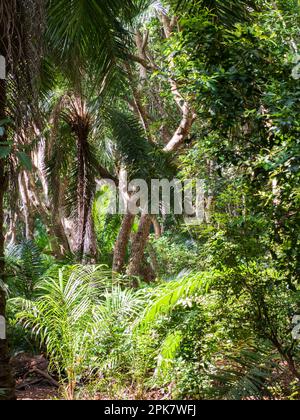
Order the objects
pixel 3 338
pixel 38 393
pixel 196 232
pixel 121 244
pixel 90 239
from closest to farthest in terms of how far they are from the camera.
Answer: pixel 3 338 < pixel 196 232 < pixel 38 393 < pixel 90 239 < pixel 121 244

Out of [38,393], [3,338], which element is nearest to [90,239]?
[38,393]

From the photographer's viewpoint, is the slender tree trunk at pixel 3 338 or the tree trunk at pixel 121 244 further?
the tree trunk at pixel 121 244

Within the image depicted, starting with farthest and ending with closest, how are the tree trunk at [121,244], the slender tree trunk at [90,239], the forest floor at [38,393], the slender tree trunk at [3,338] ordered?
the tree trunk at [121,244] → the slender tree trunk at [90,239] → the forest floor at [38,393] → the slender tree trunk at [3,338]

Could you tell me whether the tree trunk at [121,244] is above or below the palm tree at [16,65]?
below

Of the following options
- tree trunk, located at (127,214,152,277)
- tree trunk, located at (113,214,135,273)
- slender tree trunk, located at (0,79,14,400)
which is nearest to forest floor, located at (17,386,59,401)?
slender tree trunk, located at (0,79,14,400)

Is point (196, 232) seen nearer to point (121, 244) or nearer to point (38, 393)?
point (38, 393)

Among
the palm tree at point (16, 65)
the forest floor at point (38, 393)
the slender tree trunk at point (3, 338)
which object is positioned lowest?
the forest floor at point (38, 393)

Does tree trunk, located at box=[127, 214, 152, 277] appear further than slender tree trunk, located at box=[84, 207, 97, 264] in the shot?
Yes

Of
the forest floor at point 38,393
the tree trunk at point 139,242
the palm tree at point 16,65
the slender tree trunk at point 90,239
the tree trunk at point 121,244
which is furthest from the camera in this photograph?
the tree trunk at point 121,244

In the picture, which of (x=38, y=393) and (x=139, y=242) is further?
(x=139, y=242)

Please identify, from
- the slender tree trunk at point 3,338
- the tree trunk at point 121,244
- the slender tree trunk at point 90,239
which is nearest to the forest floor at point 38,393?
the slender tree trunk at point 3,338

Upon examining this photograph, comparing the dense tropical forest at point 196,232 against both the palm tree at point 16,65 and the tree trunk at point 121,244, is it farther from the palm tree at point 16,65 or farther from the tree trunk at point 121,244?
the tree trunk at point 121,244

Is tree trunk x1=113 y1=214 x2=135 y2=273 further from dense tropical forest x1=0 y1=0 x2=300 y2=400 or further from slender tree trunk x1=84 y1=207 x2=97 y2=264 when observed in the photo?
dense tropical forest x1=0 y1=0 x2=300 y2=400

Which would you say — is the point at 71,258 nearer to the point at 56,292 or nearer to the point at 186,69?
the point at 56,292
